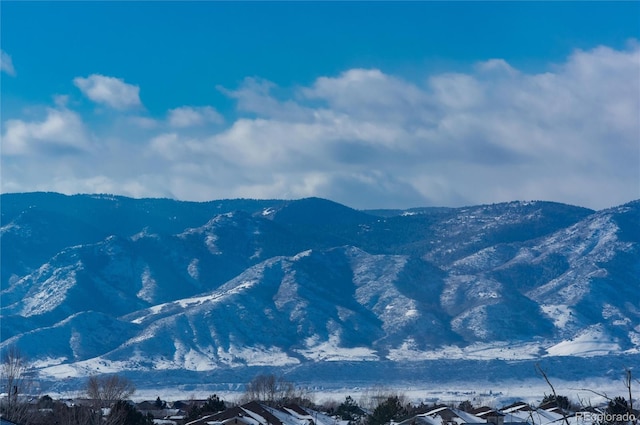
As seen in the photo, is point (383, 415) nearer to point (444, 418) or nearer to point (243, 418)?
point (444, 418)

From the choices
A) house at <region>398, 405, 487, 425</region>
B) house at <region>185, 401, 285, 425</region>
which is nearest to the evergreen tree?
house at <region>398, 405, 487, 425</region>

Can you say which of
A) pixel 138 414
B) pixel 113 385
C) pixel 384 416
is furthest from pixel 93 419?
pixel 113 385

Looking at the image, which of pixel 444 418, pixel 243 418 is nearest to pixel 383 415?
pixel 444 418

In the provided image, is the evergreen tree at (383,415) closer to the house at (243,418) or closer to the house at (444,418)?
the house at (444,418)

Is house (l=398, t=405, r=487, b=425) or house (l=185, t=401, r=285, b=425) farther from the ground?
house (l=185, t=401, r=285, b=425)

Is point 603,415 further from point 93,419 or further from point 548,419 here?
point 548,419

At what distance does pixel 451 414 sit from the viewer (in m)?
108

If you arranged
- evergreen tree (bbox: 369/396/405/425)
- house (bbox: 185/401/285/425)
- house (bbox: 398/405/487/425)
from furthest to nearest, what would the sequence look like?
evergreen tree (bbox: 369/396/405/425)
house (bbox: 398/405/487/425)
house (bbox: 185/401/285/425)

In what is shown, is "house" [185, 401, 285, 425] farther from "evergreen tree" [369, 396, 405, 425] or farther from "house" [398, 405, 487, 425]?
"house" [398, 405, 487, 425]

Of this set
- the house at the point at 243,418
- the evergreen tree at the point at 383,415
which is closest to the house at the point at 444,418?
the evergreen tree at the point at 383,415

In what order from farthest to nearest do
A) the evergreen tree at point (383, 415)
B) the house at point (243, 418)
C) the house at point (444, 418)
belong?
the evergreen tree at point (383, 415) < the house at point (444, 418) < the house at point (243, 418)

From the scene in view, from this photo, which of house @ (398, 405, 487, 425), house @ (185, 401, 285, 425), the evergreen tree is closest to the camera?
house @ (185, 401, 285, 425)

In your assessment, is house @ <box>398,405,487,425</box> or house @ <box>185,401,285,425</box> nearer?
house @ <box>185,401,285,425</box>

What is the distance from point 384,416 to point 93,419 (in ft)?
89.3
